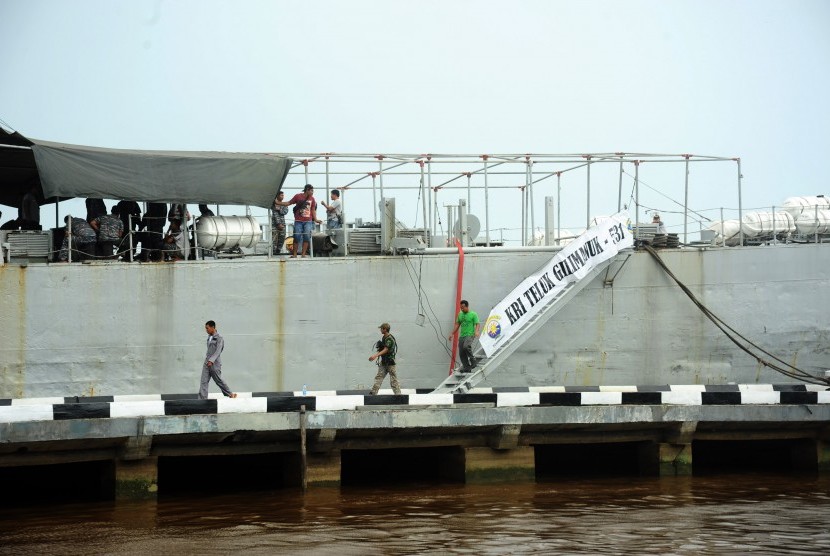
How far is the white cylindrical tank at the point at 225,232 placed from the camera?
22281 millimetres

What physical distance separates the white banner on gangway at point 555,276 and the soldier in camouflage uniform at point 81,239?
7.56 meters

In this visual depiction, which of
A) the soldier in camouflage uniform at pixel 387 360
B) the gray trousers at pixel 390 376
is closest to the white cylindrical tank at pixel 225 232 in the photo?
Result: the soldier in camouflage uniform at pixel 387 360

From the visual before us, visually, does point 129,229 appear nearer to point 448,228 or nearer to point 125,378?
point 125,378

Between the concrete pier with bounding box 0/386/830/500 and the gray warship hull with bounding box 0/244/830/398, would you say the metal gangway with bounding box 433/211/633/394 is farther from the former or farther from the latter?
the concrete pier with bounding box 0/386/830/500

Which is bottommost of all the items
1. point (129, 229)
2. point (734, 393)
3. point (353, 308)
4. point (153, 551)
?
point (153, 551)

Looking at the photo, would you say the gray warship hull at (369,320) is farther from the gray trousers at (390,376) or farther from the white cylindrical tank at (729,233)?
the gray trousers at (390,376)

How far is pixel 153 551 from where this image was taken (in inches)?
543

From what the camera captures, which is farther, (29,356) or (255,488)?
(29,356)

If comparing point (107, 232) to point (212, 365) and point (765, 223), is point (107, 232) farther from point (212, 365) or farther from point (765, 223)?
point (765, 223)

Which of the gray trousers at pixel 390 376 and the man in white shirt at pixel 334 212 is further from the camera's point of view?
the man in white shirt at pixel 334 212

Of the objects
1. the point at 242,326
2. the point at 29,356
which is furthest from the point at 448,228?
the point at 29,356

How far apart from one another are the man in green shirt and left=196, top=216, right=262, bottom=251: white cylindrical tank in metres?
4.49

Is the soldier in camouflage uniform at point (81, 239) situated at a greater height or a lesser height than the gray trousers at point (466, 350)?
greater

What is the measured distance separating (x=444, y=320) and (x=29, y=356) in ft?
25.9
